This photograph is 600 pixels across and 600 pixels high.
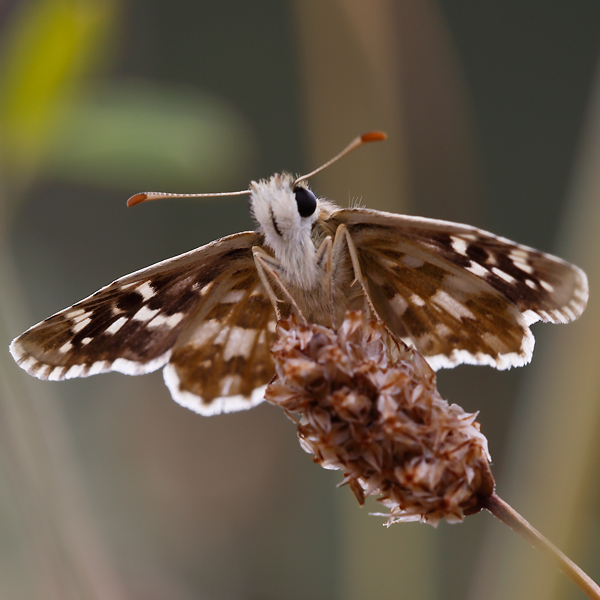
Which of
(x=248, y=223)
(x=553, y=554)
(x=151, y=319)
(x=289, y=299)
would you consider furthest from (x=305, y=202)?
(x=248, y=223)

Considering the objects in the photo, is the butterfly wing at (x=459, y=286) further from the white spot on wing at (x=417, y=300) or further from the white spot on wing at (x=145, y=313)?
the white spot on wing at (x=145, y=313)

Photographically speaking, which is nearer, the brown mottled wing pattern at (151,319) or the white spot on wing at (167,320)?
the brown mottled wing pattern at (151,319)

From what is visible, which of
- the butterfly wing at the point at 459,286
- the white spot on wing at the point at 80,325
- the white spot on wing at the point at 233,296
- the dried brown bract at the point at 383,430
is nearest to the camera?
the dried brown bract at the point at 383,430

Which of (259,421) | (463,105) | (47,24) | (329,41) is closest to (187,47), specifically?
(329,41)

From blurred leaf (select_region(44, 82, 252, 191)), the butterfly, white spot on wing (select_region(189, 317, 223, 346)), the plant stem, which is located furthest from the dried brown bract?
blurred leaf (select_region(44, 82, 252, 191))

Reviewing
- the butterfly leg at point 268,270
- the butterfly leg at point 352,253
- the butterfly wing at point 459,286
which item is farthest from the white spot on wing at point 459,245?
the butterfly leg at point 268,270

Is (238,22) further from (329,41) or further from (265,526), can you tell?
(265,526)
